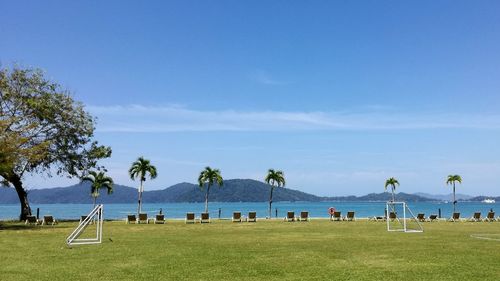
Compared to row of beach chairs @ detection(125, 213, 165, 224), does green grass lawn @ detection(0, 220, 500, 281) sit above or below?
above

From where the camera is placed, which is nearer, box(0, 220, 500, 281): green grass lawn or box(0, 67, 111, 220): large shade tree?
box(0, 220, 500, 281): green grass lawn

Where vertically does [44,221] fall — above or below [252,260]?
below

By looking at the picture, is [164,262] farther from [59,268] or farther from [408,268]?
[408,268]

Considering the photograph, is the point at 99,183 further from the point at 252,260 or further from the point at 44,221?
the point at 252,260

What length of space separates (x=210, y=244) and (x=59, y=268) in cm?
784

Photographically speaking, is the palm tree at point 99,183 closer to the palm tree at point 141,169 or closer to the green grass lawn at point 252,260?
the palm tree at point 141,169

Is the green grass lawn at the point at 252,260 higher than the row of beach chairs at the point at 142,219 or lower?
higher

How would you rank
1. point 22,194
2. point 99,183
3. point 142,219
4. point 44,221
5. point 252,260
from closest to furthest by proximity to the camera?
point 252,260, point 44,221, point 142,219, point 22,194, point 99,183

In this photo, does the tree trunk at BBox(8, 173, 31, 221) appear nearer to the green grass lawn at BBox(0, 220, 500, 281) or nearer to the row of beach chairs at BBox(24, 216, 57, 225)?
the row of beach chairs at BBox(24, 216, 57, 225)

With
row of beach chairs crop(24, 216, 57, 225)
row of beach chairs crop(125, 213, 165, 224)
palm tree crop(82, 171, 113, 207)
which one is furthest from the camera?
palm tree crop(82, 171, 113, 207)

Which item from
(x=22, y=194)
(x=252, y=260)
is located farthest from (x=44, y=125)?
(x=252, y=260)

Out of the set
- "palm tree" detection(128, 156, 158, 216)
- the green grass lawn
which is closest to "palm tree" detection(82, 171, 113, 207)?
"palm tree" detection(128, 156, 158, 216)

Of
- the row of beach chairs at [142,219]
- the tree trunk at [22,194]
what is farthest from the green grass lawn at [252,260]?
the tree trunk at [22,194]

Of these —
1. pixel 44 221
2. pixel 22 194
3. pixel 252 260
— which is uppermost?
pixel 22 194
